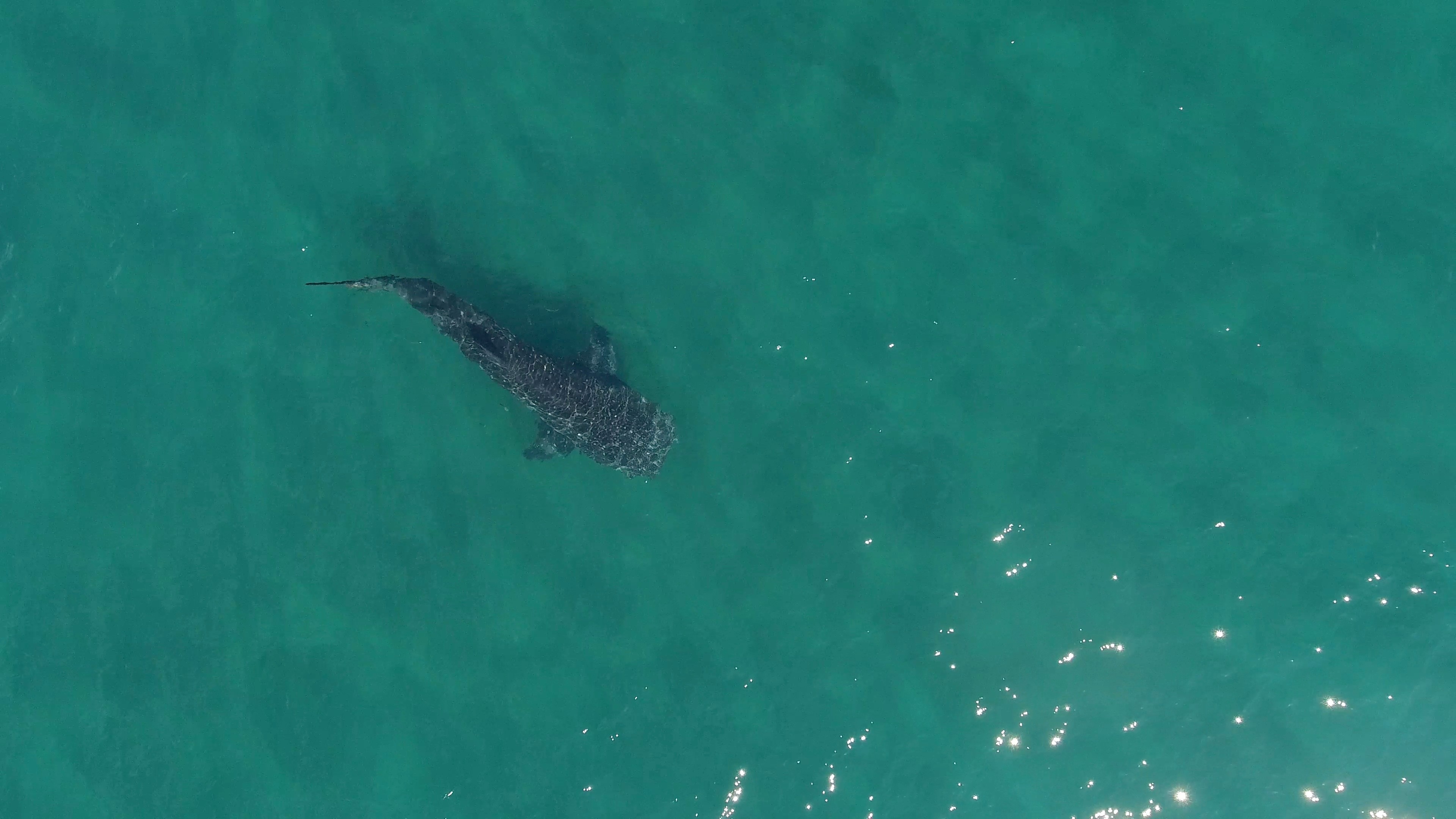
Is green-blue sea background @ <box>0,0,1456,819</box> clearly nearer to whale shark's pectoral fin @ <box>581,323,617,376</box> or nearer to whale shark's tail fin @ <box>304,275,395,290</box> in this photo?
Result: whale shark's pectoral fin @ <box>581,323,617,376</box>

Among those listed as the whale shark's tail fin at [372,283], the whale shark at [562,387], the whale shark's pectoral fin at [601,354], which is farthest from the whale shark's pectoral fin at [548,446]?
the whale shark's tail fin at [372,283]

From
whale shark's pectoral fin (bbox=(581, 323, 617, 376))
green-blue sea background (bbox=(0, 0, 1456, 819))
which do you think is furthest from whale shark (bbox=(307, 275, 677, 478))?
green-blue sea background (bbox=(0, 0, 1456, 819))

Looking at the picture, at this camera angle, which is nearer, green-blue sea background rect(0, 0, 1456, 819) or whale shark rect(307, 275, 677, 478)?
whale shark rect(307, 275, 677, 478)

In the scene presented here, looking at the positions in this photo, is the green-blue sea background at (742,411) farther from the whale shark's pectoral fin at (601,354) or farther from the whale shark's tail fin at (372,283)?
the whale shark's tail fin at (372,283)

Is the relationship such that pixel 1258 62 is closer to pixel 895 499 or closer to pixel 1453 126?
pixel 1453 126

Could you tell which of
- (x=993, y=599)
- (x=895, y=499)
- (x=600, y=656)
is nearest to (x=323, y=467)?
(x=600, y=656)

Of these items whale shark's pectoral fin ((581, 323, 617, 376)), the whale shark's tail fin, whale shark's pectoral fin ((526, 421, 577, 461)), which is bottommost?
the whale shark's tail fin

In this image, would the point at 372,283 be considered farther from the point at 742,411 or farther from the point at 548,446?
the point at 742,411

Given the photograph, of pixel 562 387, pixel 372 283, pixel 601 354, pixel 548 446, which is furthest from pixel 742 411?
pixel 372 283
